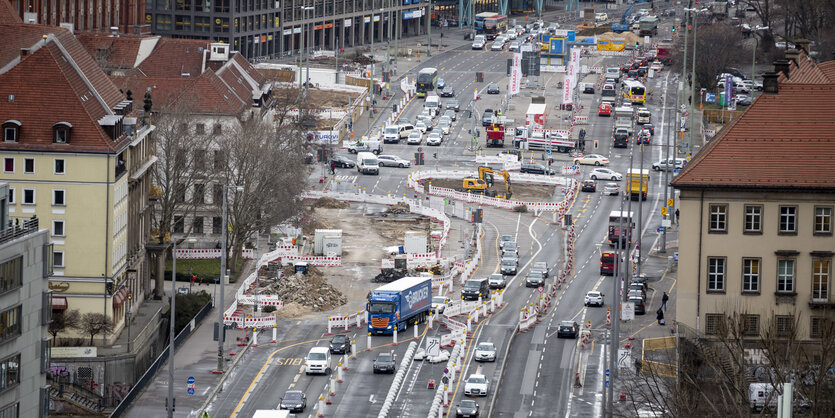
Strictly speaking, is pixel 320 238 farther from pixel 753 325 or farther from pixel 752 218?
pixel 753 325

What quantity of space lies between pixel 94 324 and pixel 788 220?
44249 mm

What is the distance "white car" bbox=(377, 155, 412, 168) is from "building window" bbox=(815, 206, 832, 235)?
3720 inches

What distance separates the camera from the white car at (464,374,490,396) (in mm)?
108125

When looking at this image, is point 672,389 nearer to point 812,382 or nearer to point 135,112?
point 812,382

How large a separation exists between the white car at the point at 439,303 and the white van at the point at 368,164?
58.3 metres

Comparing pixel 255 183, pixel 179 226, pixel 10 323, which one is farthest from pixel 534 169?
pixel 10 323

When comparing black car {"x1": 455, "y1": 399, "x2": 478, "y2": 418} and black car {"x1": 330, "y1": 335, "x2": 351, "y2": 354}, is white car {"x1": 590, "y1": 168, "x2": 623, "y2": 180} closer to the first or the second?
black car {"x1": 330, "y1": 335, "x2": 351, "y2": 354}

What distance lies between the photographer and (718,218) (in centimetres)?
10338

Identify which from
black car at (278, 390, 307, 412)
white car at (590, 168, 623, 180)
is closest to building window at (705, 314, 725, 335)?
black car at (278, 390, 307, 412)

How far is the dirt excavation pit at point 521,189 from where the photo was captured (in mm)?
179250

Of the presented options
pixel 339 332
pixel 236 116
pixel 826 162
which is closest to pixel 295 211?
pixel 236 116

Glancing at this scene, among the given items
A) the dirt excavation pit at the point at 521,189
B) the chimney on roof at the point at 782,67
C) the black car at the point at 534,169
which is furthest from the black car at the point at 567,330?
the black car at the point at 534,169

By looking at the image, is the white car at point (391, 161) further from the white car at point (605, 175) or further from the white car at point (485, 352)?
the white car at point (485, 352)

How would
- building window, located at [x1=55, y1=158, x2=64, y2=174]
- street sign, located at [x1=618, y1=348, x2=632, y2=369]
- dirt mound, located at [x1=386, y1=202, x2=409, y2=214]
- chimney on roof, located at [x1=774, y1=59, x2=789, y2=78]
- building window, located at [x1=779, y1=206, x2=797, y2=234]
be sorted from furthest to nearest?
dirt mound, located at [x1=386, y1=202, x2=409, y2=214] < building window, located at [x1=55, y1=158, x2=64, y2=174] < chimney on roof, located at [x1=774, y1=59, x2=789, y2=78] < street sign, located at [x1=618, y1=348, x2=632, y2=369] < building window, located at [x1=779, y1=206, x2=797, y2=234]
